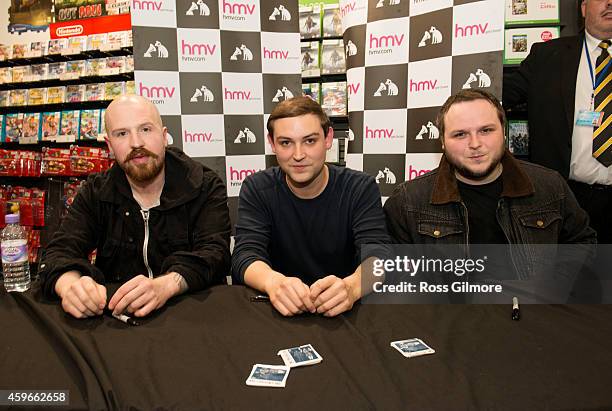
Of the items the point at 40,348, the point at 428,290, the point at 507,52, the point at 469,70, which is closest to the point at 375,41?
the point at 469,70

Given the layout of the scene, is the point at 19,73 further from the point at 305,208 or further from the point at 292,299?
the point at 292,299

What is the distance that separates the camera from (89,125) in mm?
4500

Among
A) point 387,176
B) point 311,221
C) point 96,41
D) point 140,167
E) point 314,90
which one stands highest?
point 96,41

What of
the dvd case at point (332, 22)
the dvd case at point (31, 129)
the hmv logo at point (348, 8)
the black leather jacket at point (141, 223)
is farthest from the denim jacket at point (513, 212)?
the dvd case at point (31, 129)

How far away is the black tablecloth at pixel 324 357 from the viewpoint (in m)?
0.76

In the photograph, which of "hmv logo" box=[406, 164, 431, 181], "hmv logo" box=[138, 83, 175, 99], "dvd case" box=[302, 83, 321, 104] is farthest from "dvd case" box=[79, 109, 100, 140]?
"hmv logo" box=[406, 164, 431, 181]

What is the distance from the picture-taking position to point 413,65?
251cm

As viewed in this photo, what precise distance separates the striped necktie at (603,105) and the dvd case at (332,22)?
2.01m

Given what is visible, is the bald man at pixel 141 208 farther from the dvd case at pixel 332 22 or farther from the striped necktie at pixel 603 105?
the dvd case at pixel 332 22

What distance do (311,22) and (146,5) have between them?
154 centimetres

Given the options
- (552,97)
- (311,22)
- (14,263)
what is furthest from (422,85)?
(14,263)

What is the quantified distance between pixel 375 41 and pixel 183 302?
6.82ft

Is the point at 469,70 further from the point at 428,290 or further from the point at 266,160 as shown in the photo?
the point at 428,290

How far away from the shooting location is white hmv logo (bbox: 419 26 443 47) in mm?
2406
